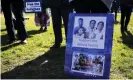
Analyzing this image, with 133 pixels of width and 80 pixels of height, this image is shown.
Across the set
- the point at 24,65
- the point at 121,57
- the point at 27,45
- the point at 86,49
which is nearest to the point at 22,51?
the point at 27,45

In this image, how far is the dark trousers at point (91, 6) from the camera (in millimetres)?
5836

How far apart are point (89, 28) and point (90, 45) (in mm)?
239

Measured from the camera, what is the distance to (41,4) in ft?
22.4

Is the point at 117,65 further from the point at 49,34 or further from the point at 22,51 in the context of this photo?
the point at 49,34

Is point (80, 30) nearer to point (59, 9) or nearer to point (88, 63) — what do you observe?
point (88, 63)

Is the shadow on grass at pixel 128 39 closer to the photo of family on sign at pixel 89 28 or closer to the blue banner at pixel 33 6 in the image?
the blue banner at pixel 33 6

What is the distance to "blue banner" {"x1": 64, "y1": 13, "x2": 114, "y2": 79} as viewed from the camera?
15.5 feet

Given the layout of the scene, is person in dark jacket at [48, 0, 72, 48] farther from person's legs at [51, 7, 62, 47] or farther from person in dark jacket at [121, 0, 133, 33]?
person in dark jacket at [121, 0, 133, 33]

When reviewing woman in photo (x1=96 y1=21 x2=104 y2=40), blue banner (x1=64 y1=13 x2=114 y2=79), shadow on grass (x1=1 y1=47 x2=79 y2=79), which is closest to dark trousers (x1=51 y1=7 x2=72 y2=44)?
shadow on grass (x1=1 y1=47 x2=79 y2=79)

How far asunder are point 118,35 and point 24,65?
379cm

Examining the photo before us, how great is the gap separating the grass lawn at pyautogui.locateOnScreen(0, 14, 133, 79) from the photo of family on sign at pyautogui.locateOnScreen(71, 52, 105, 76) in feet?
1.92

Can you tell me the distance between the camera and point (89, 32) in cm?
488

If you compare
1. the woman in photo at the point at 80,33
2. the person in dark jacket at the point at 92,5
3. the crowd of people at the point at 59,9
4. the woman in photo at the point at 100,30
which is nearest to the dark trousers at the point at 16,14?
the crowd of people at the point at 59,9

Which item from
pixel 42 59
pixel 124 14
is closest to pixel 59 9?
pixel 42 59
